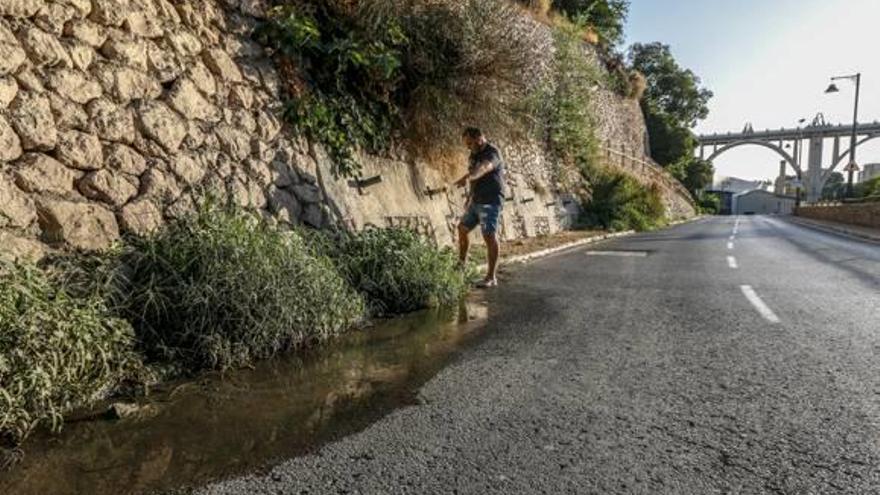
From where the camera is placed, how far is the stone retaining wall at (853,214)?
20.0 meters

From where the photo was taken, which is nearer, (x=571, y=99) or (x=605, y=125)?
(x=571, y=99)

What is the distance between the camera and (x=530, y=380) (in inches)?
138

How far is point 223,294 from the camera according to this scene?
3.69m

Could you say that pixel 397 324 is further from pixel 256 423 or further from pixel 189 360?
pixel 256 423

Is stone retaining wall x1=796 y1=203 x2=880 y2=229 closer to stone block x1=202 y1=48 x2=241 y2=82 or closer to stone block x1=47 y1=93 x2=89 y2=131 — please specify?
stone block x1=202 y1=48 x2=241 y2=82

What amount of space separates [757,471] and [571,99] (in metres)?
15.3

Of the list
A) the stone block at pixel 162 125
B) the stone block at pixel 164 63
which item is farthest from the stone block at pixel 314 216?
the stone block at pixel 164 63

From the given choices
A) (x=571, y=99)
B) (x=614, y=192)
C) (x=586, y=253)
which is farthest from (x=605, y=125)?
(x=586, y=253)

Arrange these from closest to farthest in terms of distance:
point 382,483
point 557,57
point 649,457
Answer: point 382,483, point 649,457, point 557,57

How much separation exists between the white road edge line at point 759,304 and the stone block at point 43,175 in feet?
19.6

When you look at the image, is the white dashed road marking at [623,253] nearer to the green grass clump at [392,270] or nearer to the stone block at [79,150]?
the green grass clump at [392,270]

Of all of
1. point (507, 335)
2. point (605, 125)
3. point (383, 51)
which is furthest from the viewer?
point (605, 125)

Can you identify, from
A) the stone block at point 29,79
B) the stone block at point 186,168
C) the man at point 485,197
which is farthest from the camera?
the man at point 485,197

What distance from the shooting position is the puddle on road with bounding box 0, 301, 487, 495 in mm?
2297
